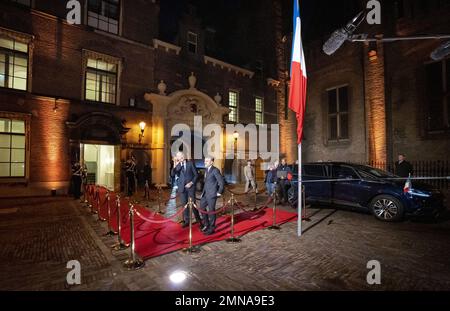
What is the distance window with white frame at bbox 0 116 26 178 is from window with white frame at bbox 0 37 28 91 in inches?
67.5

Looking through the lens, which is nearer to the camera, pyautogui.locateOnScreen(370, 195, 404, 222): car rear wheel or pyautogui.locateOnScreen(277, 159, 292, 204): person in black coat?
pyautogui.locateOnScreen(370, 195, 404, 222): car rear wheel

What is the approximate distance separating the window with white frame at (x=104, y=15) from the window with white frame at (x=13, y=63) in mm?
3667

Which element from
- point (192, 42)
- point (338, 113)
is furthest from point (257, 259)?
point (338, 113)

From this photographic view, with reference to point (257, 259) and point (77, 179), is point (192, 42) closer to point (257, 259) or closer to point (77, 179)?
point (77, 179)

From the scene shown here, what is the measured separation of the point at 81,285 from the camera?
11.9 feet

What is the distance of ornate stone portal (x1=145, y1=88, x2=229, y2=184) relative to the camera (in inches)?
595

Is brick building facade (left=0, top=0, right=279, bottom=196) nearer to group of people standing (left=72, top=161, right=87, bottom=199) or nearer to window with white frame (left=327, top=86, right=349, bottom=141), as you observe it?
group of people standing (left=72, top=161, right=87, bottom=199)

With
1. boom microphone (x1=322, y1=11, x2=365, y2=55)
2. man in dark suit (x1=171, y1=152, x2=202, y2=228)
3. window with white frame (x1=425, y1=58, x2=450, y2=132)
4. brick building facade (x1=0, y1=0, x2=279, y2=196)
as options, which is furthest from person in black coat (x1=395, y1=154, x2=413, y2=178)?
brick building facade (x1=0, y1=0, x2=279, y2=196)

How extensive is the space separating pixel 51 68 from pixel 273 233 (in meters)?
12.9

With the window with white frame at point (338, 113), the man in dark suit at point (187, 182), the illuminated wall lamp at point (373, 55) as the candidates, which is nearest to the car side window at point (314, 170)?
the man in dark suit at point (187, 182)

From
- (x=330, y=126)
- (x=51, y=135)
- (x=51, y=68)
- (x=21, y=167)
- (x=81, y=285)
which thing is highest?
(x=51, y=68)

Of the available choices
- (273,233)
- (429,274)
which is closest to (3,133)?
(273,233)

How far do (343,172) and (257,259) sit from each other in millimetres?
5523

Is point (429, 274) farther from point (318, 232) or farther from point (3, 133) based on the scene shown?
point (3, 133)
